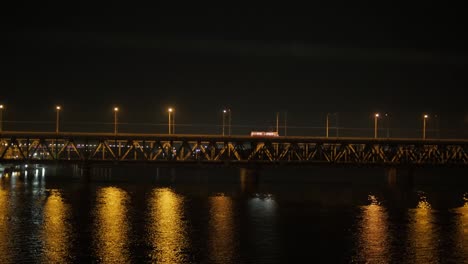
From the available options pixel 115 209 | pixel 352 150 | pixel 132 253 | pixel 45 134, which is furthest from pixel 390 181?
pixel 132 253

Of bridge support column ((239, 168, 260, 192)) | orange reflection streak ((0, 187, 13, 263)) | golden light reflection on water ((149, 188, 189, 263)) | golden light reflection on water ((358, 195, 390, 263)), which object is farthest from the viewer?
bridge support column ((239, 168, 260, 192))

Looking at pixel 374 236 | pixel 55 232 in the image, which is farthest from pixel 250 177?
pixel 55 232

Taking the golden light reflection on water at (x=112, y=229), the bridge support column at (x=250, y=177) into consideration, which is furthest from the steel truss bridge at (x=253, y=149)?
the golden light reflection on water at (x=112, y=229)

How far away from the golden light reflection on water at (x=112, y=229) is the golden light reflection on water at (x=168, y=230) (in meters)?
1.83

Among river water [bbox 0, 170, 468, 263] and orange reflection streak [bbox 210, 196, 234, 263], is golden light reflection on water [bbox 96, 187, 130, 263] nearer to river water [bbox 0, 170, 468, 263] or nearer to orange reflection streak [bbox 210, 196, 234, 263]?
river water [bbox 0, 170, 468, 263]

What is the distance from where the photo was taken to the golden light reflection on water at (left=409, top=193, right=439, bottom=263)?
37.8m

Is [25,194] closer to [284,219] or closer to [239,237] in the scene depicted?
[284,219]

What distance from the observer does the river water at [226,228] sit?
3712 centimetres

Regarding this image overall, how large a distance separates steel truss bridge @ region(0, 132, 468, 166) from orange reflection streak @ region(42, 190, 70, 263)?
3709 cm

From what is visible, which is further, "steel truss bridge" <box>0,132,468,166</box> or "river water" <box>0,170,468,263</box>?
"steel truss bridge" <box>0,132,468,166</box>

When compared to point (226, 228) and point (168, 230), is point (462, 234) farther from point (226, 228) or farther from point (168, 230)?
point (168, 230)

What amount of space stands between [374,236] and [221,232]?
1050 centimetres

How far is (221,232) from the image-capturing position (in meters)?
46.3

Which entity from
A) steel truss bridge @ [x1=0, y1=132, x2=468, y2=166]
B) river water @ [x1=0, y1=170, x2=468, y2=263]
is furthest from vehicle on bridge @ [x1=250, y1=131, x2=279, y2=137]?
river water @ [x1=0, y1=170, x2=468, y2=263]
